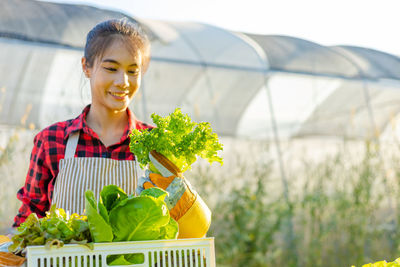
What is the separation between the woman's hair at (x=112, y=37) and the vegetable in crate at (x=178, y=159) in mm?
568

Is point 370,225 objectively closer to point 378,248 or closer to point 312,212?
point 378,248

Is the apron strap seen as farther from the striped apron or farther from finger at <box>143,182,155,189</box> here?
finger at <box>143,182,155,189</box>

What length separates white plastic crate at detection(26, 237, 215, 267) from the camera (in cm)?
114

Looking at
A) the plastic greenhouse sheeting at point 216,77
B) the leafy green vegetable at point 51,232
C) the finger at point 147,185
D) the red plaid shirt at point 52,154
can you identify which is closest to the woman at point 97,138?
the red plaid shirt at point 52,154

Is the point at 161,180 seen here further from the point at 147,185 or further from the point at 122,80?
the point at 122,80

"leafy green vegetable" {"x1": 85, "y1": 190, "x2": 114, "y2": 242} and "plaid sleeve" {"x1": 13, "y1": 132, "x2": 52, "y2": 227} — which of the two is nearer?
"leafy green vegetable" {"x1": 85, "y1": 190, "x2": 114, "y2": 242}

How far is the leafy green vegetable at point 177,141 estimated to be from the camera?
1.44 meters

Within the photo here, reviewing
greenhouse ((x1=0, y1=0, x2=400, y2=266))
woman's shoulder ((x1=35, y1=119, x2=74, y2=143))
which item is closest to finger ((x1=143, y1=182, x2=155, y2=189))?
woman's shoulder ((x1=35, y1=119, x2=74, y2=143))

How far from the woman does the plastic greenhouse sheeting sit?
235 centimetres

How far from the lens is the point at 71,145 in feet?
6.91

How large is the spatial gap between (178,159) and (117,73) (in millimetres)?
602

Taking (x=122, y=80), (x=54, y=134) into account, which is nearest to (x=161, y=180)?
(x=122, y=80)

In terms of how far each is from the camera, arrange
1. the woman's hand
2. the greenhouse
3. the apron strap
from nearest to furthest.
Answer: the woman's hand
the apron strap
the greenhouse

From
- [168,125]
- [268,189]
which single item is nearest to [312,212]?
[268,189]
